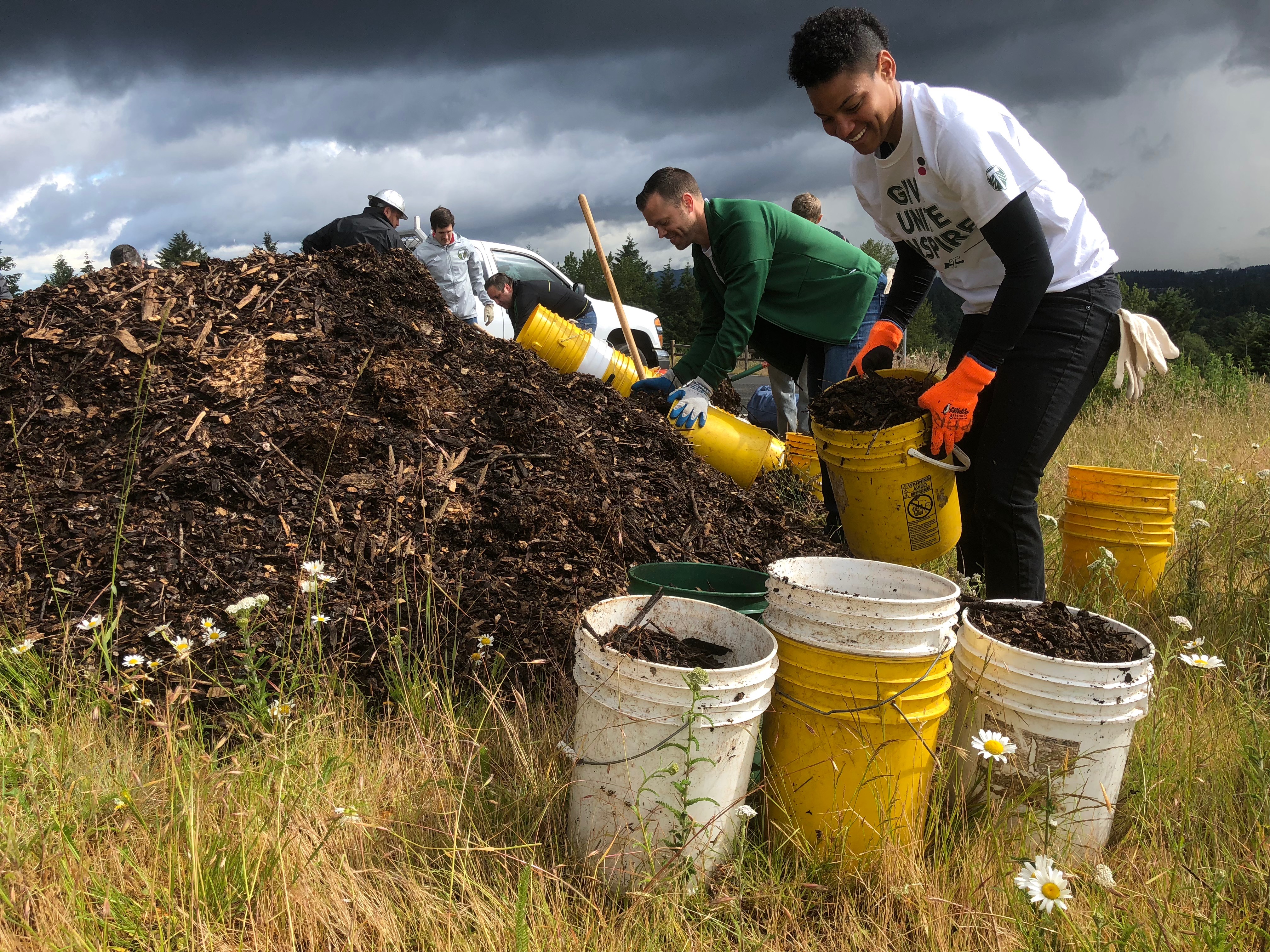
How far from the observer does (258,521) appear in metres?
2.68

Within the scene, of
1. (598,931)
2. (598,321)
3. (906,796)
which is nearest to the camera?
(598,931)

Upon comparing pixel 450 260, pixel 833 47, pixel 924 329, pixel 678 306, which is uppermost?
pixel 833 47

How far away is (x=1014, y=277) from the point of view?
2270mm

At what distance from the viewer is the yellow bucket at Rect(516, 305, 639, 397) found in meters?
4.49

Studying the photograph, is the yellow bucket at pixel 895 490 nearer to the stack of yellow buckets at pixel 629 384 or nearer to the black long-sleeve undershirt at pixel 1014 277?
the black long-sleeve undershirt at pixel 1014 277

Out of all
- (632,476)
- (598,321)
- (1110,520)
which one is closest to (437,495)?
(632,476)

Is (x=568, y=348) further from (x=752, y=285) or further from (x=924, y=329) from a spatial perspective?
(x=924, y=329)

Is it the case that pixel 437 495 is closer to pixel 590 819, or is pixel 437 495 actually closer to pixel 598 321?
pixel 590 819

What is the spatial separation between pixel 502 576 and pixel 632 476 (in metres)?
0.83

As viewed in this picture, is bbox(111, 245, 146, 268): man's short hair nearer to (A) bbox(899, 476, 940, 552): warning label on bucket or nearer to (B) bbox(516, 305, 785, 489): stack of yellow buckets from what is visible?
(B) bbox(516, 305, 785, 489): stack of yellow buckets

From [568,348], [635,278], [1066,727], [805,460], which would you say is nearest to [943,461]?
[1066,727]

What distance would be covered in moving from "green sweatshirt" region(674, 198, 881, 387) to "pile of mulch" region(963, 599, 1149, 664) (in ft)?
6.77

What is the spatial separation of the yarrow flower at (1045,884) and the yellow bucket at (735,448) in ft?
9.08

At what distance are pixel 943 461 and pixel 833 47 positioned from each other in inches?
52.6
